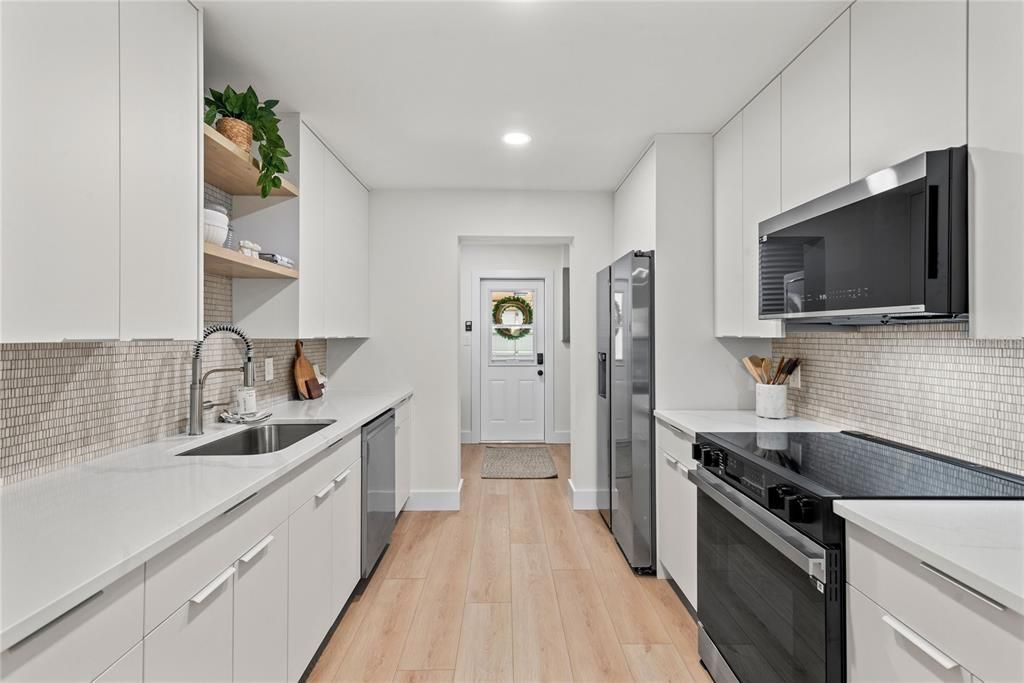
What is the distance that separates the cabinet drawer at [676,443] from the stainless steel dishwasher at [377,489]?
1468 mm

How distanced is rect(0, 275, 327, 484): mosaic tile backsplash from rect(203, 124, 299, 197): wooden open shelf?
1.43 ft

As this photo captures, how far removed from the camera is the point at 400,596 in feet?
8.61

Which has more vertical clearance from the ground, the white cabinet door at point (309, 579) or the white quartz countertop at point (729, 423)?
the white quartz countertop at point (729, 423)

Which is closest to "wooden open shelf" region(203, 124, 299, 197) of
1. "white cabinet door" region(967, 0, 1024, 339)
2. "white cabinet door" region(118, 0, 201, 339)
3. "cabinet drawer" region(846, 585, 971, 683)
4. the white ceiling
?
"white cabinet door" region(118, 0, 201, 339)

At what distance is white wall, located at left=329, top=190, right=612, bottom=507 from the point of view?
3873 mm

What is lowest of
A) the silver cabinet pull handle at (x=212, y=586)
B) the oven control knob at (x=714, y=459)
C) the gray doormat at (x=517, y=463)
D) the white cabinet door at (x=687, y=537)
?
the gray doormat at (x=517, y=463)

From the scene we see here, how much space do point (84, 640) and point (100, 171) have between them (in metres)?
1.05

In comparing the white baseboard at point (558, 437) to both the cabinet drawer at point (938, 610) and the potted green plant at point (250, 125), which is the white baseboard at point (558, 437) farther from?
the cabinet drawer at point (938, 610)

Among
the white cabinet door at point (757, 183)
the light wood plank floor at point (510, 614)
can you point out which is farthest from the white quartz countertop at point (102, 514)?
the white cabinet door at point (757, 183)

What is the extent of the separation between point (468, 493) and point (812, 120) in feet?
11.3

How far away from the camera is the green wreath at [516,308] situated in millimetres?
6129

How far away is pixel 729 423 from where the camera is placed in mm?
2381

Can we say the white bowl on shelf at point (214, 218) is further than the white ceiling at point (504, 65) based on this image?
Yes

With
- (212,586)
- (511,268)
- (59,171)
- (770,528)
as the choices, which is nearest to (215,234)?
(59,171)
